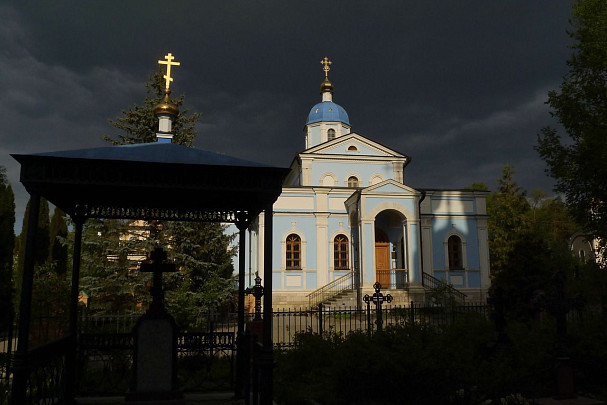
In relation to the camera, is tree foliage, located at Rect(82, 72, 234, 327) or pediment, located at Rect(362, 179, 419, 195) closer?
tree foliage, located at Rect(82, 72, 234, 327)

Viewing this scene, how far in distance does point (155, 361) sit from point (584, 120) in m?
17.0

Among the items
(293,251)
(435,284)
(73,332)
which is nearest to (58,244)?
(293,251)

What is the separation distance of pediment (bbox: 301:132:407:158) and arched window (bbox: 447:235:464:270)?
580cm

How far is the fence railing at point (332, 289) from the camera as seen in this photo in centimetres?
2233

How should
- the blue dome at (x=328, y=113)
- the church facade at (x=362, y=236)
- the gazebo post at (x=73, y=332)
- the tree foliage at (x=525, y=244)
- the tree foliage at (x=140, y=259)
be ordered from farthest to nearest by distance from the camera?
the blue dome at (x=328, y=113) → the church facade at (x=362, y=236) → the tree foliage at (x=140, y=259) → the tree foliage at (x=525, y=244) → the gazebo post at (x=73, y=332)

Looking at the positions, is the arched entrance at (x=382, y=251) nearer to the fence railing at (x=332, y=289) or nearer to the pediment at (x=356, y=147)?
the fence railing at (x=332, y=289)

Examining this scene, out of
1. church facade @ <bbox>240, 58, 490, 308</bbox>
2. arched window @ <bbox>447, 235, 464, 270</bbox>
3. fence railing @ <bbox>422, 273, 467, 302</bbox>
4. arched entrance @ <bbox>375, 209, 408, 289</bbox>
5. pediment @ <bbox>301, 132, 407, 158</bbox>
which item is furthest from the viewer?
pediment @ <bbox>301, 132, 407, 158</bbox>

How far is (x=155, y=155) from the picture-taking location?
543cm

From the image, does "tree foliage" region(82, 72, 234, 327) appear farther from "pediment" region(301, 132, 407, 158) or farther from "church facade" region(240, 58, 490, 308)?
"pediment" region(301, 132, 407, 158)

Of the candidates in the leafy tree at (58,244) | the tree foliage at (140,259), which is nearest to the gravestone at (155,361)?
the tree foliage at (140,259)

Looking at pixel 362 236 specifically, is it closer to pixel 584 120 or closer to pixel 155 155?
pixel 584 120

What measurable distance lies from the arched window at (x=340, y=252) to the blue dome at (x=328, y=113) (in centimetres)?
1048

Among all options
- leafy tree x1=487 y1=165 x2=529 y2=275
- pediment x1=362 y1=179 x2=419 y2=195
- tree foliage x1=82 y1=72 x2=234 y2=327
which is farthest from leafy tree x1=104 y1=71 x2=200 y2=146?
leafy tree x1=487 y1=165 x2=529 y2=275

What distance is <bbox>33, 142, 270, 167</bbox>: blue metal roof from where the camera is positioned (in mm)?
5188
